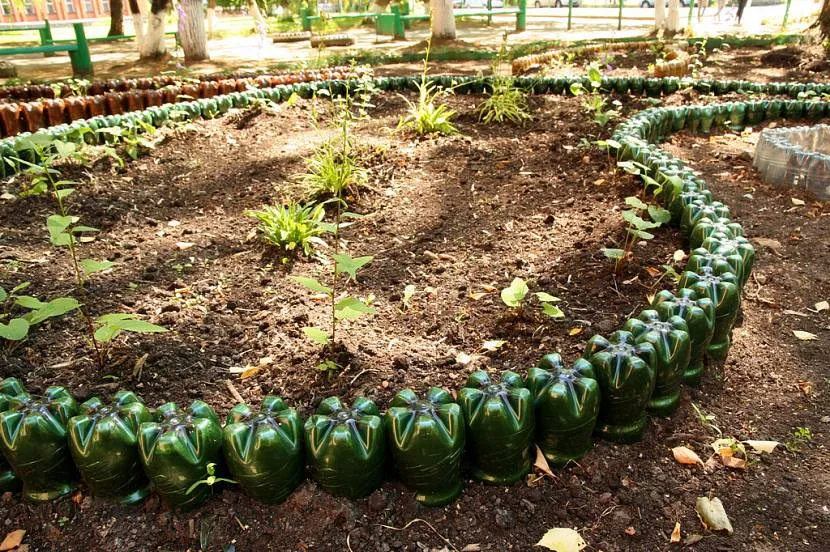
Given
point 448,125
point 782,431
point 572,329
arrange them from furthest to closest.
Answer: point 448,125
point 572,329
point 782,431

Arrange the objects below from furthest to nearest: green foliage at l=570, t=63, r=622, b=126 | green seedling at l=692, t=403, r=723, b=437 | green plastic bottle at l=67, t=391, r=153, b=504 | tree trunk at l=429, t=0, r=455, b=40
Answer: tree trunk at l=429, t=0, r=455, b=40, green foliage at l=570, t=63, r=622, b=126, green seedling at l=692, t=403, r=723, b=437, green plastic bottle at l=67, t=391, r=153, b=504

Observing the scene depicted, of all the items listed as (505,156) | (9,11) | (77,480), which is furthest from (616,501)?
(9,11)

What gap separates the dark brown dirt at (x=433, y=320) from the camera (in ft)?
6.24

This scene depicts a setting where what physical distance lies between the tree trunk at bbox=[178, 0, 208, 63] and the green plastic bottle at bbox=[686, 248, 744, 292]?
11801 millimetres

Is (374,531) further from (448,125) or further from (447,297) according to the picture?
(448,125)

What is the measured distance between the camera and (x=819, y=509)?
75.8 inches

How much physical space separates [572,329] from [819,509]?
43.1 inches

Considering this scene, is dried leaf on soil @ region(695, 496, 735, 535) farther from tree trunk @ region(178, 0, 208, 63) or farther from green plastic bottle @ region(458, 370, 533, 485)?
tree trunk @ region(178, 0, 208, 63)

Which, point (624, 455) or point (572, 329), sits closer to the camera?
point (624, 455)

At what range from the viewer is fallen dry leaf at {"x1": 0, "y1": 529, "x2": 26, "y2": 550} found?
187 cm

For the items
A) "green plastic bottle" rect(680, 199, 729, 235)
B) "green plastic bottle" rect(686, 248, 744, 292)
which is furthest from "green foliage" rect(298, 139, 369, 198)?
"green plastic bottle" rect(686, 248, 744, 292)

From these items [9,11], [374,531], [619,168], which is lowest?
[374,531]

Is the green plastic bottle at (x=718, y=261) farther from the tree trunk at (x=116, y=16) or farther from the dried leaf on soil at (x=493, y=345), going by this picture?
the tree trunk at (x=116, y=16)

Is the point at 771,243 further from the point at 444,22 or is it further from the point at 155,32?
the point at 444,22
